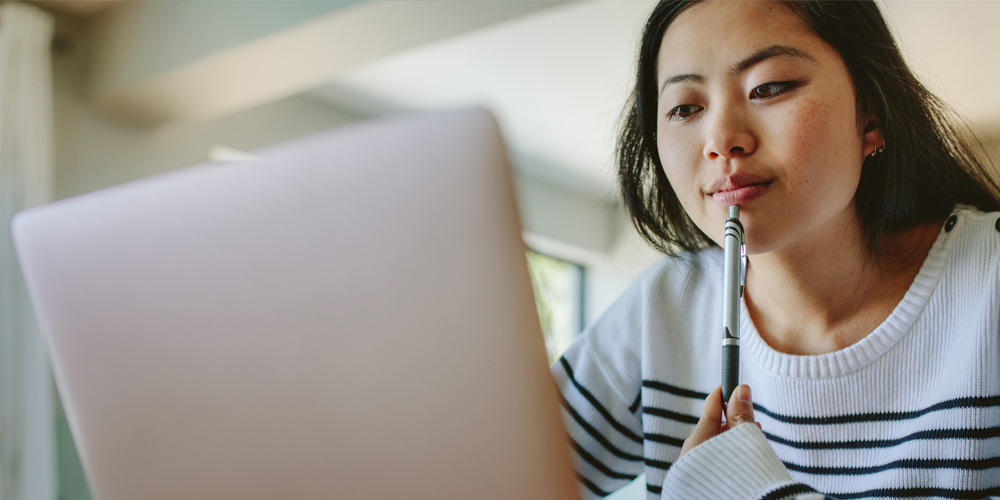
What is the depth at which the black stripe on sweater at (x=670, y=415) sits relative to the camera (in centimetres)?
83

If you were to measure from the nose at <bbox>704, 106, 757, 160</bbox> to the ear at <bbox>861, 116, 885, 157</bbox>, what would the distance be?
6.0 inches

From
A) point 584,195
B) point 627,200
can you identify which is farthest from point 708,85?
point 584,195

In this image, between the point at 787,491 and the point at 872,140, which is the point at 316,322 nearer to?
the point at 787,491

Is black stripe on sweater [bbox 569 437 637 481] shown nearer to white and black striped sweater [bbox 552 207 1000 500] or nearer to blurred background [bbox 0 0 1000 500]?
white and black striped sweater [bbox 552 207 1000 500]

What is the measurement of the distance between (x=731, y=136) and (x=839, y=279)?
225 millimetres

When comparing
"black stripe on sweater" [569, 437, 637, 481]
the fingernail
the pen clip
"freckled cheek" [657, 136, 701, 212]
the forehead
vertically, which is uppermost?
the forehead

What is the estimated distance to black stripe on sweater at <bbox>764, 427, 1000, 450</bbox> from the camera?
0.67m

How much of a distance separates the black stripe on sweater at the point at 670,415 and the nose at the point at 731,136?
319 millimetres

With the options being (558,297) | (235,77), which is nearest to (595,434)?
(235,77)

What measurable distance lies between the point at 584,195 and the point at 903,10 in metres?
2.91

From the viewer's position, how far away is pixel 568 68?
3670 millimetres

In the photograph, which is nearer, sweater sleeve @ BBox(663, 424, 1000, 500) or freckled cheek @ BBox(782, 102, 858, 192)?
sweater sleeve @ BBox(663, 424, 1000, 500)

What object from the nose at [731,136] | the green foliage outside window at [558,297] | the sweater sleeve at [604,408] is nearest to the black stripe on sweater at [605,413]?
the sweater sleeve at [604,408]

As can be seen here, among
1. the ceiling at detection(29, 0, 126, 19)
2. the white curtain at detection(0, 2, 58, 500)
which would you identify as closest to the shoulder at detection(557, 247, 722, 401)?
the white curtain at detection(0, 2, 58, 500)
